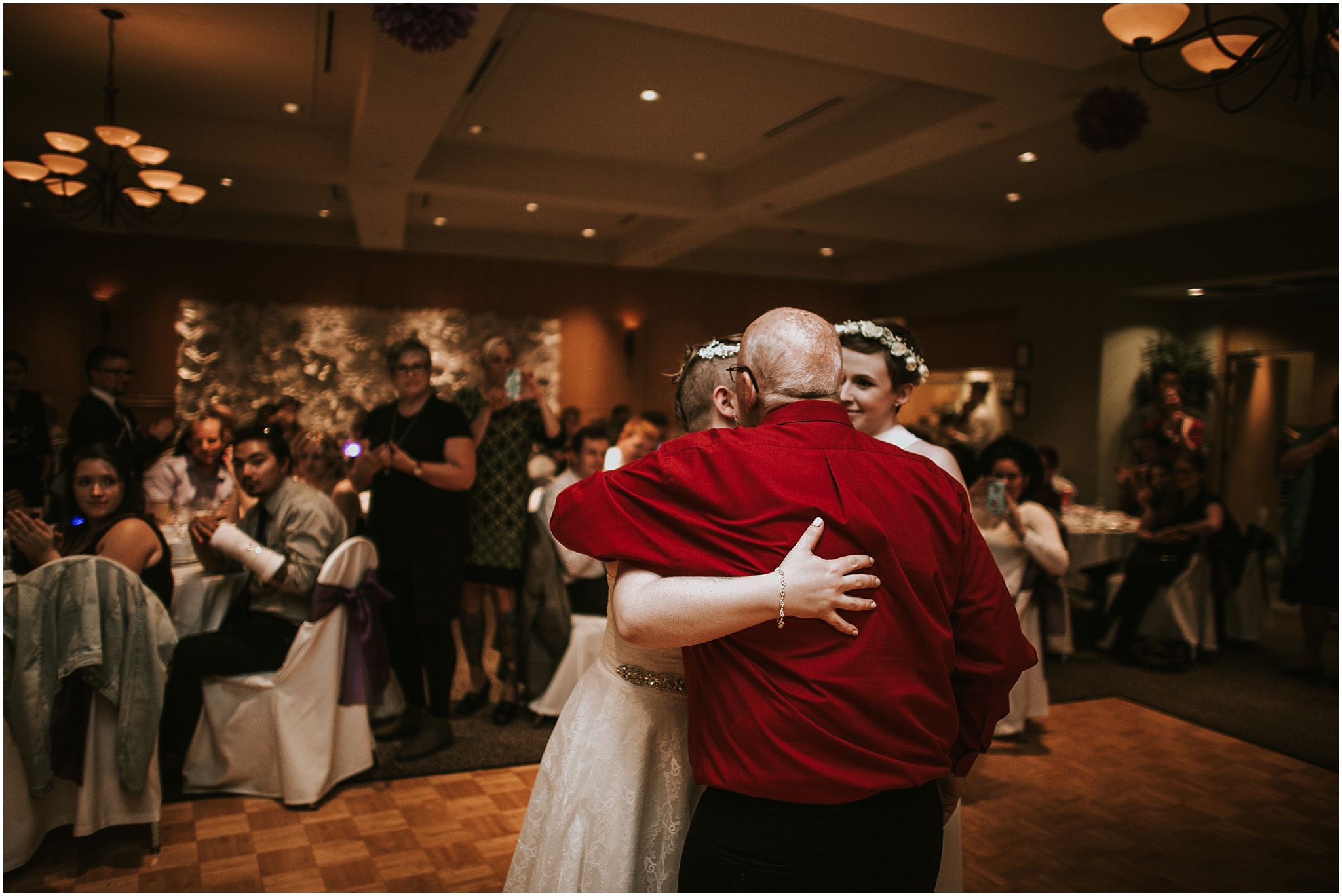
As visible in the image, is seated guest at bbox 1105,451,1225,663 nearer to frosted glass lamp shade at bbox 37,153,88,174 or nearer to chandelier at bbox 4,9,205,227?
chandelier at bbox 4,9,205,227

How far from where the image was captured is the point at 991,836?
3.17 meters

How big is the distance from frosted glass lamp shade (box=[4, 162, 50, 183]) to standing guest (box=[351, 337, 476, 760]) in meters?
3.39

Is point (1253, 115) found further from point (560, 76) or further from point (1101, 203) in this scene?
point (560, 76)

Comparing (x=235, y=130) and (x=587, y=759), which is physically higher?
(x=235, y=130)

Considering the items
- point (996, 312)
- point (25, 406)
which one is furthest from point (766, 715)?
point (996, 312)

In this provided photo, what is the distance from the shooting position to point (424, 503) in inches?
143

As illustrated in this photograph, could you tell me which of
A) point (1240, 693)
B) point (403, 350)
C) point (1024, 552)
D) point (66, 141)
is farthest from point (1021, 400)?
point (66, 141)

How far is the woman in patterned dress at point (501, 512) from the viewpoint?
13.3ft

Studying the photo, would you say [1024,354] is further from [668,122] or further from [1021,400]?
[668,122]

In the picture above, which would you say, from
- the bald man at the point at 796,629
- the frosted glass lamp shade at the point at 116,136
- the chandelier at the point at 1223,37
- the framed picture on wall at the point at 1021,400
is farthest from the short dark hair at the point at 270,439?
the framed picture on wall at the point at 1021,400

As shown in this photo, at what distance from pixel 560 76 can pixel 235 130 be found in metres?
2.88

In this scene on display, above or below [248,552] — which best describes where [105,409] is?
above

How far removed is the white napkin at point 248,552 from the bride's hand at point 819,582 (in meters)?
2.54

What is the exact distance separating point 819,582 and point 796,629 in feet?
0.33
